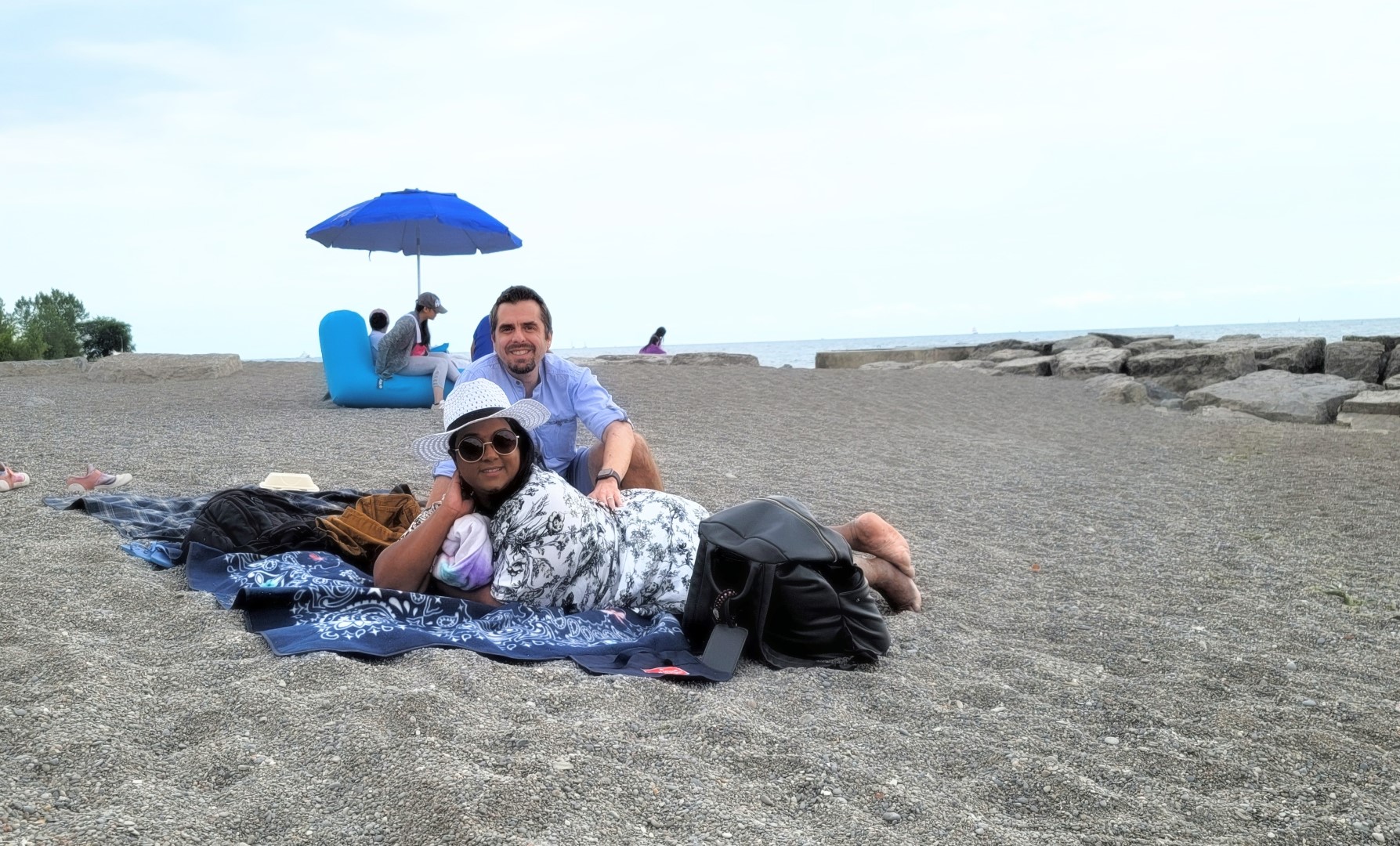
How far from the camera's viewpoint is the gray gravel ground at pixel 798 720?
2139mm

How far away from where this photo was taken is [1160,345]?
19047mm

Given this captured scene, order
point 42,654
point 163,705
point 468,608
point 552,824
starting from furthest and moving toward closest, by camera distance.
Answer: point 468,608 < point 42,654 < point 163,705 < point 552,824

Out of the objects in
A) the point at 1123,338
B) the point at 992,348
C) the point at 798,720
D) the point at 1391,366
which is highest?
the point at 1123,338

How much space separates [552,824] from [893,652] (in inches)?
68.8

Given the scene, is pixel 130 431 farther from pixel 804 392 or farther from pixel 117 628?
pixel 804 392

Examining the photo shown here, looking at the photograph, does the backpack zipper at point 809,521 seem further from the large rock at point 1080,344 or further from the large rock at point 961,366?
the large rock at point 1080,344

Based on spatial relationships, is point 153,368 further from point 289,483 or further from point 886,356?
point 886,356

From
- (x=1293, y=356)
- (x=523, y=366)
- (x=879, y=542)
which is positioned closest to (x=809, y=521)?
(x=879, y=542)

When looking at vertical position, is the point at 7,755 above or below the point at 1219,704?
Answer: above

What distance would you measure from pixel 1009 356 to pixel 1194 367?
4.47m

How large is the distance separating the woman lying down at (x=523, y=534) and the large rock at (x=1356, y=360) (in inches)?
597

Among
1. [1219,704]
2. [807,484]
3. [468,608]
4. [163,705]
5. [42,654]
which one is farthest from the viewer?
[807,484]

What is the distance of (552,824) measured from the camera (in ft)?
6.78

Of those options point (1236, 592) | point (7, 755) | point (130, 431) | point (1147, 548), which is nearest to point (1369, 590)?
point (1236, 592)
